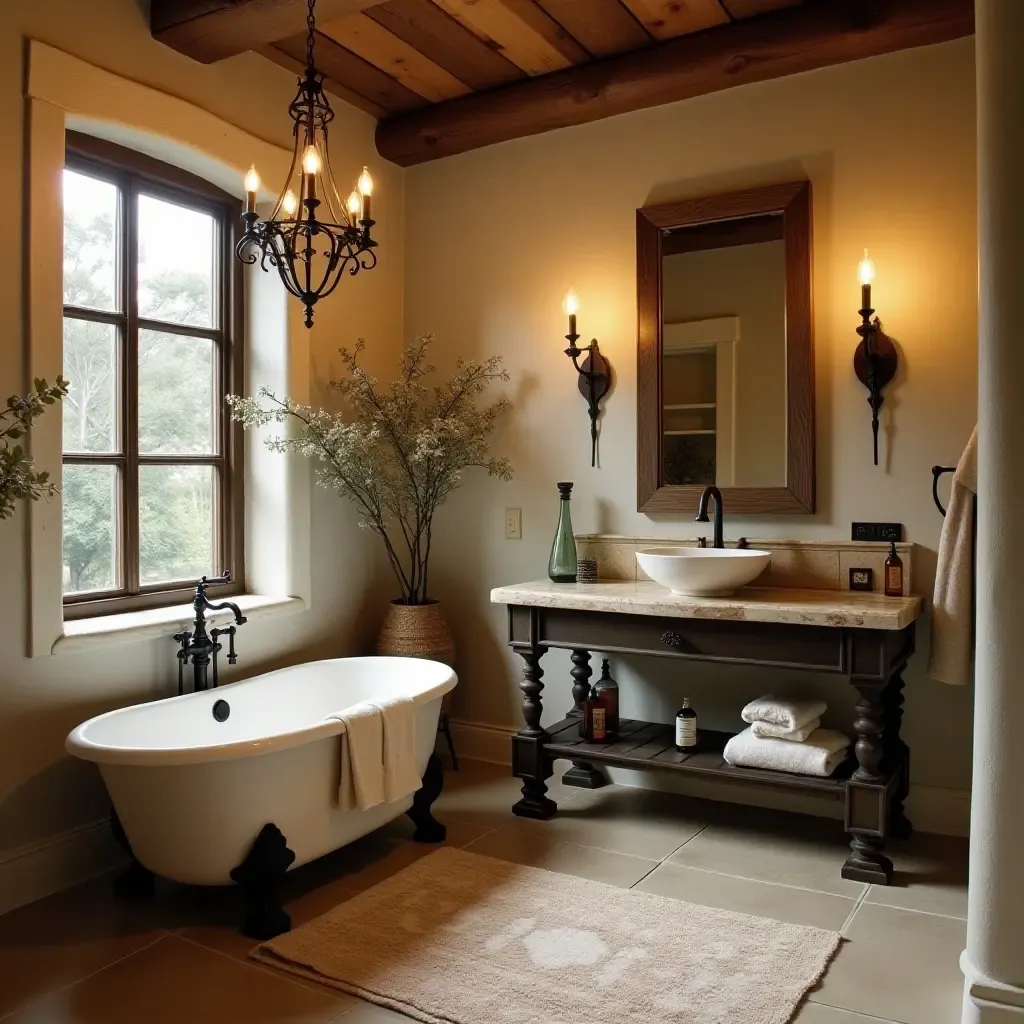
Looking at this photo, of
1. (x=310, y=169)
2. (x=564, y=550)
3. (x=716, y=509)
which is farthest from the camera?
(x=564, y=550)

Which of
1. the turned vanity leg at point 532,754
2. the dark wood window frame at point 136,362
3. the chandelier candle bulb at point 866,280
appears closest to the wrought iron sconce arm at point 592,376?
the turned vanity leg at point 532,754

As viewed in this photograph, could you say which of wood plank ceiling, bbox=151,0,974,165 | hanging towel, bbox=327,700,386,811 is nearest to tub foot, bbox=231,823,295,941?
hanging towel, bbox=327,700,386,811

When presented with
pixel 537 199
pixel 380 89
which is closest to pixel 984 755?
pixel 537 199

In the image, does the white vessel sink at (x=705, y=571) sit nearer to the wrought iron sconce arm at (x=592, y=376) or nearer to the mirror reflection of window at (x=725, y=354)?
the mirror reflection of window at (x=725, y=354)

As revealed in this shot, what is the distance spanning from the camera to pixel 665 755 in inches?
126

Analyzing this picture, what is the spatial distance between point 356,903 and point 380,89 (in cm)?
296

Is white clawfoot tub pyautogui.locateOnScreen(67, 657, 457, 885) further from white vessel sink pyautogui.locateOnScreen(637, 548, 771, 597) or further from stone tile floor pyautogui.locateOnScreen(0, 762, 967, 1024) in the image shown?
white vessel sink pyautogui.locateOnScreen(637, 548, 771, 597)

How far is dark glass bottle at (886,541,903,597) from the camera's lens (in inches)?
123

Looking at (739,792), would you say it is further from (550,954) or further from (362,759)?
(362,759)

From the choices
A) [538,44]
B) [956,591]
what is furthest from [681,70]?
[956,591]

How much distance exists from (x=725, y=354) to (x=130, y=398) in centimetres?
206

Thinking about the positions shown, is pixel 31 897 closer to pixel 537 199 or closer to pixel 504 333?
pixel 504 333

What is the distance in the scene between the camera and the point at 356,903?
105 inches

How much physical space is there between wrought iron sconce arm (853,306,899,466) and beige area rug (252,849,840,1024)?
1664 mm
